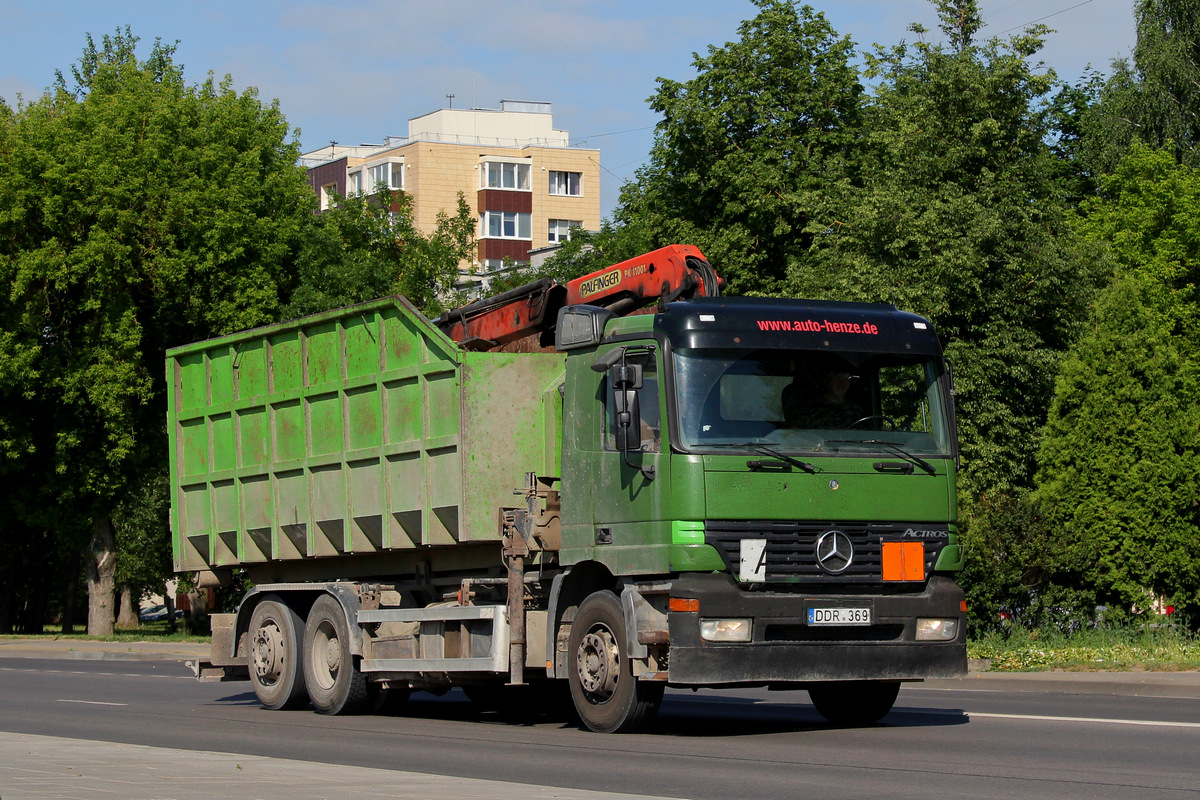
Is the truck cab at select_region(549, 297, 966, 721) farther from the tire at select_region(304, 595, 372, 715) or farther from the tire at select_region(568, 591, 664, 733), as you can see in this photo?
the tire at select_region(304, 595, 372, 715)

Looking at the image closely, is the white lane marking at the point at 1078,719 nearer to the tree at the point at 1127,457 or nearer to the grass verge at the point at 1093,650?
the grass verge at the point at 1093,650

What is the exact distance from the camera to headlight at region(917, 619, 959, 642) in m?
11.4

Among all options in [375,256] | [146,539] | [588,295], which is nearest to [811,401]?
[588,295]

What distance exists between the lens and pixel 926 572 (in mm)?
11578

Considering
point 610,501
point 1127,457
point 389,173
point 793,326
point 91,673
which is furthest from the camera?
point 389,173

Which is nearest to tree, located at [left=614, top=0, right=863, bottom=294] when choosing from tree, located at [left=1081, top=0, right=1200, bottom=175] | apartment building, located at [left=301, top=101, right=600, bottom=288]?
tree, located at [left=1081, top=0, right=1200, bottom=175]

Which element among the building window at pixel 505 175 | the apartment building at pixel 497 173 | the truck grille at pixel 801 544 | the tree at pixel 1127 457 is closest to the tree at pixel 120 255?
the tree at pixel 1127 457

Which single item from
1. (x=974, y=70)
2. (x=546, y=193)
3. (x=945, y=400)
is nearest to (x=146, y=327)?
(x=974, y=70)

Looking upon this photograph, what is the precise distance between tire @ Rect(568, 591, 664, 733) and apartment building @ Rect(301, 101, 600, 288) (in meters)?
75.5

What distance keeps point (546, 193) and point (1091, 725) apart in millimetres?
82301

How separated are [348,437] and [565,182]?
80.7 metres

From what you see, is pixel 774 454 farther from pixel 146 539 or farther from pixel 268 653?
pixel 146 539

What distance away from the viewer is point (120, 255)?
35.0 meters

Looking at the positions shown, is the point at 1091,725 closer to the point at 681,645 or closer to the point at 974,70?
the point at 681,645
